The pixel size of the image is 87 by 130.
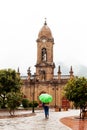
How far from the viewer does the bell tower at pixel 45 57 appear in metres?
89.1

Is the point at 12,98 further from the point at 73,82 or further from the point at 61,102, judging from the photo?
the point at 61,102

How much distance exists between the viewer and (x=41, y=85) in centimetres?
8962

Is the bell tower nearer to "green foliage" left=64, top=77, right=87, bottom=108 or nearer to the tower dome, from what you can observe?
the tower dome

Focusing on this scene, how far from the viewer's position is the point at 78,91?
34.8 metres

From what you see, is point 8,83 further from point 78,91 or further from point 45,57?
point 45,57

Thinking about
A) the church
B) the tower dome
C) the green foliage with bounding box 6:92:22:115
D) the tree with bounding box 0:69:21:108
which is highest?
the tower dome

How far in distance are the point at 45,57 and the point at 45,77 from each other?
445 centimetres

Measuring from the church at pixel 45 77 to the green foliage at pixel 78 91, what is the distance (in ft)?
173

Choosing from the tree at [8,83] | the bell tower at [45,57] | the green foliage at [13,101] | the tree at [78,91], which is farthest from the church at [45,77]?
the tree at [78,91]

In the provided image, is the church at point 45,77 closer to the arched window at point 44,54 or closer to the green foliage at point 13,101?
the arched window at point 44,54

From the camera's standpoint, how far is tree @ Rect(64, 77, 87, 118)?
34.8 meters

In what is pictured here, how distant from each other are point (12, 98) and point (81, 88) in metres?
8.35

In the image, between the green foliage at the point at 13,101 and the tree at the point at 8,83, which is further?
the tree at the point at 8,83

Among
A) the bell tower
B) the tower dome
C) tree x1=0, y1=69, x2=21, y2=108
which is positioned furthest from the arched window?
tree x1=0, y1=69, x2=21, y2=108
